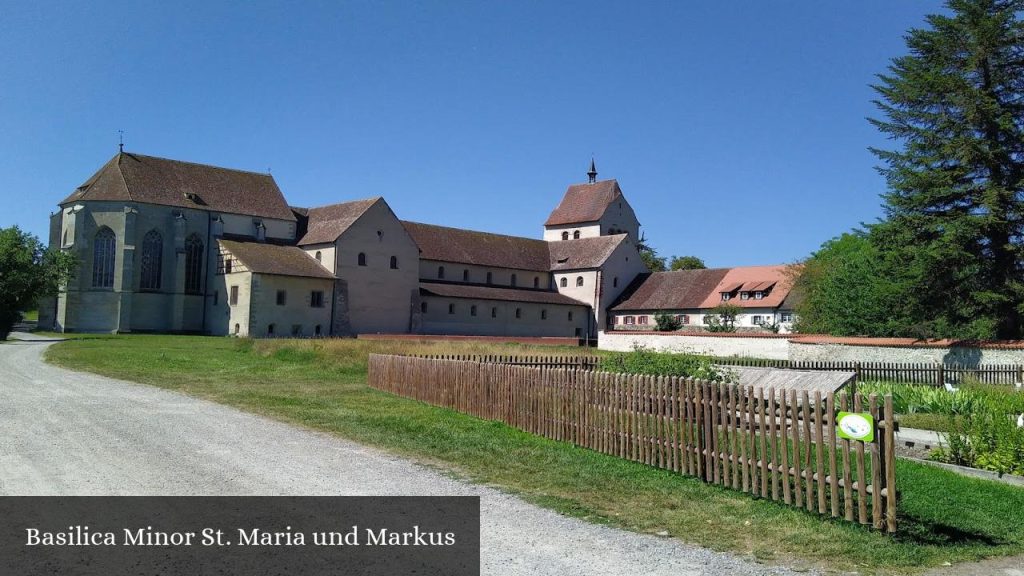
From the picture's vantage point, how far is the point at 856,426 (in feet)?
24.6

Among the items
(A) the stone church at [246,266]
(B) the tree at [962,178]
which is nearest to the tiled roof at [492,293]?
(A) the stone church at [246,266]

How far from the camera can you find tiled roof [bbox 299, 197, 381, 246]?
61.7 metres

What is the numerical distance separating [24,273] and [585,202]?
55.1 metres

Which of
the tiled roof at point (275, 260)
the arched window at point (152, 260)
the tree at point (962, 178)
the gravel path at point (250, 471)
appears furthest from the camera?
the arched window at point (152, 260)

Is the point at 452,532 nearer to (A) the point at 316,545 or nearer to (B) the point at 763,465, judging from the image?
(A) the point at 316,545

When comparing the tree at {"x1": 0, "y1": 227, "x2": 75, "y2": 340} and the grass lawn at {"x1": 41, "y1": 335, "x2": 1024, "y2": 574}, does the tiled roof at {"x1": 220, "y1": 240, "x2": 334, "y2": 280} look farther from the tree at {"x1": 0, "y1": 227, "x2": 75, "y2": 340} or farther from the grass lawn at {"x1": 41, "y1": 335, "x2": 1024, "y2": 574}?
the grass lawn at {"x1": 41, "y1": 335, "x2": 1024, "y2": 574}

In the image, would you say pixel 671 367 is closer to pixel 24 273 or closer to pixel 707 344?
pixel 707 344

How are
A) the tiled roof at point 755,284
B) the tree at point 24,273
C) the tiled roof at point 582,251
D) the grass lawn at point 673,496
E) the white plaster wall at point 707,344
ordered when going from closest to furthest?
the grass lawn at point 673,496
the white plaster wall at point 707,344
the tree at point 24,273
the tiled roof at point 755,284
the tiled roof at point 582,251

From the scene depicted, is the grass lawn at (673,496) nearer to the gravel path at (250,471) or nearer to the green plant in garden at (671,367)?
the gravel path at (250,471)

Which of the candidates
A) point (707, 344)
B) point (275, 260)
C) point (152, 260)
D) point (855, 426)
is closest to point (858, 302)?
point (707, 344)

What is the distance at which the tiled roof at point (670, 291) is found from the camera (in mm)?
70750

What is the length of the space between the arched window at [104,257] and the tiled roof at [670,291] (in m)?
43.2

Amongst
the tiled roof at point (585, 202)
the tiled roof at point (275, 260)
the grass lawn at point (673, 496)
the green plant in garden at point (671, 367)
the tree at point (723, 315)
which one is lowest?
the grass lawn at point (673, 496)

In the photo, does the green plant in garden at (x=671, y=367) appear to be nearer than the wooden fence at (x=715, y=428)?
No
